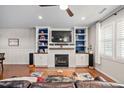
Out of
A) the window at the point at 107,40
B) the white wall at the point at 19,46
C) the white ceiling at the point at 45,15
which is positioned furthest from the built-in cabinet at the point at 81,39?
the white wall at the point at 19,46

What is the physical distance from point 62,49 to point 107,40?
8.54 ft

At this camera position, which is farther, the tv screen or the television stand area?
the television stand area

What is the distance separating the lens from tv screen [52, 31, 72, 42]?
6.43 metres

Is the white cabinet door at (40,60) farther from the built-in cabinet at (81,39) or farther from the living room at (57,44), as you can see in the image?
the built-in cabinet at (81,39)

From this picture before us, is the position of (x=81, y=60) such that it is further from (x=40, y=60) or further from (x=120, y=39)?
(x=120, y=39)

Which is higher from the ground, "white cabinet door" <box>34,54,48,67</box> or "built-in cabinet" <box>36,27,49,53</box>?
"built-in cabinet" <box>36,27,49,53</box>

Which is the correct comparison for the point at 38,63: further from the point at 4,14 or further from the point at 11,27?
the point at 4,14

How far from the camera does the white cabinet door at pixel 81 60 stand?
7.02 metres

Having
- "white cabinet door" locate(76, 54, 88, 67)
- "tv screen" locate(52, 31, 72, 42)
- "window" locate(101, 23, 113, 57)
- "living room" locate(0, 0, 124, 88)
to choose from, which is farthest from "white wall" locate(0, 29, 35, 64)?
"window" locate(101, 23, 113, 57)

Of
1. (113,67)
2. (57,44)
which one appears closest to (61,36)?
(57,44)

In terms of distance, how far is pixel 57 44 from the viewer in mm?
7125

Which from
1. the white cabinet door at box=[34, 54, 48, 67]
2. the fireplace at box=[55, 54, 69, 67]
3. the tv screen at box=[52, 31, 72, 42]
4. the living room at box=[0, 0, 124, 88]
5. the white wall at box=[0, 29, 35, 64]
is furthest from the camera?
the fireplace at box=[55, 54, 69, 67]

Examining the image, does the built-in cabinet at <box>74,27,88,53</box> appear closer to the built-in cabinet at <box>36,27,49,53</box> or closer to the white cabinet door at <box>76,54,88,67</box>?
the white cabinet door at <box>76,54,88,67</box>
